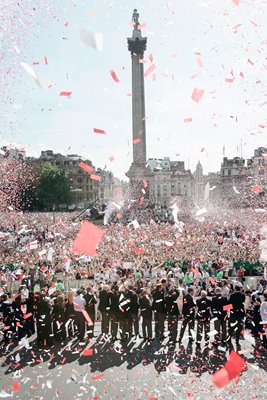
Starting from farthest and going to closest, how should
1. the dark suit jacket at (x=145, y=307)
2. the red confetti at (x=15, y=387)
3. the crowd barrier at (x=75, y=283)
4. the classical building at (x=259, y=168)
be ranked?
the classical building at (x=259, y=168) → the crowd barrier at (x=75, y=283) → the dark suit jacket at (x=145, y=307) → the red confetti at (x=15, y=387)

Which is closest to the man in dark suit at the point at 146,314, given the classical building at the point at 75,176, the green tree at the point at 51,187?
the green tree at the point at 51,187

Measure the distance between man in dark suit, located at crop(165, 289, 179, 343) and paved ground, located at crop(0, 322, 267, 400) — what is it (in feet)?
1.26

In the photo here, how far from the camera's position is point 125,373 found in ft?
25.2

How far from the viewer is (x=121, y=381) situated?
7328 mm

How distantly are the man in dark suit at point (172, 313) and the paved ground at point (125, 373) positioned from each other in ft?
1.26

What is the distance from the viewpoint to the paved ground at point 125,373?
6844mm

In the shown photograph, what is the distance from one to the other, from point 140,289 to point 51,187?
7290 cm

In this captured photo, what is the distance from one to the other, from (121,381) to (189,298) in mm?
2887

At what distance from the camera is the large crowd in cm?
950

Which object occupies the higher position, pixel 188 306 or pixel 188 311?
pixel 188 306

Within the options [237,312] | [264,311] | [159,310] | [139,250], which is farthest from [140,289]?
[139,250]

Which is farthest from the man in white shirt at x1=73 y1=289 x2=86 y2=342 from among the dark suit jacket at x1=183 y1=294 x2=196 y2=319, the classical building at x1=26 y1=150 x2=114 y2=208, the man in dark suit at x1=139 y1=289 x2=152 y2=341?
the classical building at x1=26 y1=150 x2=114 y2=208

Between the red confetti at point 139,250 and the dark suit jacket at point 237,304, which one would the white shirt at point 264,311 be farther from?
the red confetti at point 139,250

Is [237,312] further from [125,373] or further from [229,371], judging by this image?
[125,373]
